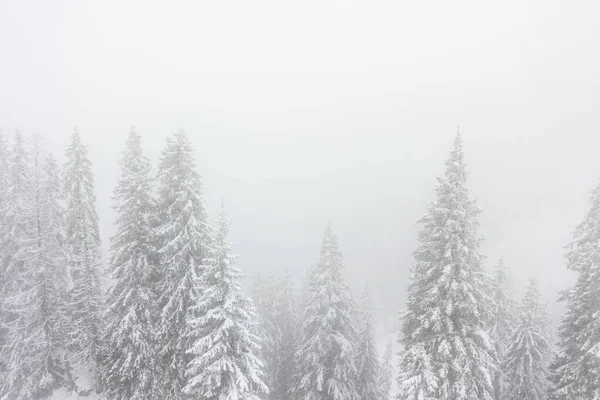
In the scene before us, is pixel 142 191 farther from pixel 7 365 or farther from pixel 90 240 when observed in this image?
pixel 7 365

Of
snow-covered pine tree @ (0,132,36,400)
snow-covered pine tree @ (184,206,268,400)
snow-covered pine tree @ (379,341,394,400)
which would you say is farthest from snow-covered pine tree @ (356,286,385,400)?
snow-covered pine tree @ (0,132,36,400)

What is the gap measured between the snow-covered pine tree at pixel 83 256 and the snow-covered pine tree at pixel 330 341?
13369mm

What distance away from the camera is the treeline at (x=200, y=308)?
51.1ft

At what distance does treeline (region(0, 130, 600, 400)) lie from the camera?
15570 mm

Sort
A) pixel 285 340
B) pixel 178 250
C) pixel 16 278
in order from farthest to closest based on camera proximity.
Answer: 1. pixel 285 340
2. pixel 16 278
3. pixel 178 250

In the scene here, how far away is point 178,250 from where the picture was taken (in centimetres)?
1850

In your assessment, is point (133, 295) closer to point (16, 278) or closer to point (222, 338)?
point (222, 338)

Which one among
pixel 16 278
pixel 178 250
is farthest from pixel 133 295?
pixel 16 278

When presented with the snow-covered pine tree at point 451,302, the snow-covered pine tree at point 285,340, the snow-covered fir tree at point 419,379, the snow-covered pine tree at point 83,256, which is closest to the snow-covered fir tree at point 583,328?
the snow-covered pine tree at point 451,302

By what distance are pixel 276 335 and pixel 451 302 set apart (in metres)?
24.9

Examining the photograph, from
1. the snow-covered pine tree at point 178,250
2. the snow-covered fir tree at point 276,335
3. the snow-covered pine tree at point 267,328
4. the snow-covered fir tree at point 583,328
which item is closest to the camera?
the snow-covered fir tree at point 583,328

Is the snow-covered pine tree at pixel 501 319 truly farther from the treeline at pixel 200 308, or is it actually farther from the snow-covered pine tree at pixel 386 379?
the snow-covered pine tree at pixel 386 379

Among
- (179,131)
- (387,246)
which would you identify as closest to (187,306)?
(179,131)

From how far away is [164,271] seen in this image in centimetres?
1898
